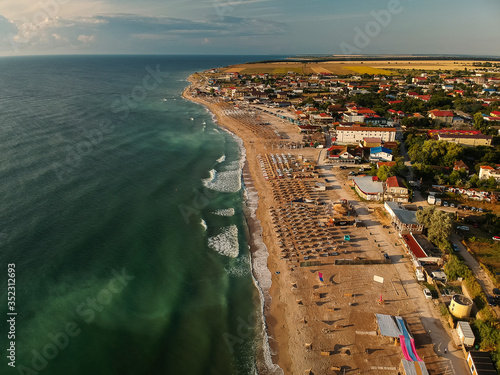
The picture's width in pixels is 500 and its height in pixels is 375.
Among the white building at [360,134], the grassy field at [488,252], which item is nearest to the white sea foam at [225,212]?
the grassy field at [488,252]

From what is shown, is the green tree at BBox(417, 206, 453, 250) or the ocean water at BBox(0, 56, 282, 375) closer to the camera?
the ocean water at BBox(0, 56, 282, 375)

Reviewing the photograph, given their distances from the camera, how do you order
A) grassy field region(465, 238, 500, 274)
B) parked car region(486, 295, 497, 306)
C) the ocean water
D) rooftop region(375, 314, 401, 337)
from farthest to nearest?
grassy field region(465, 238, 500, 274), parked car region(486, 295, 497, 306), the ocean water, rooftop region(375, 314, 401, 337)

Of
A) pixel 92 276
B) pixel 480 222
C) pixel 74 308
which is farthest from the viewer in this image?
pixel 480 222

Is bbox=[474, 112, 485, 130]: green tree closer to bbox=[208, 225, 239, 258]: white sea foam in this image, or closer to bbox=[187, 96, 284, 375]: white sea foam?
bbox=[187, 96, 284, 375]: white sea foam

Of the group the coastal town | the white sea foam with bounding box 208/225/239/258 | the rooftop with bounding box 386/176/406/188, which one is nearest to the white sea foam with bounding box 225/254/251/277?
the white sea foam with bounding box 208/225/239/258

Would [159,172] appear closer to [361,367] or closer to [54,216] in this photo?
[54,216]

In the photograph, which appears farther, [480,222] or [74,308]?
[480,222]

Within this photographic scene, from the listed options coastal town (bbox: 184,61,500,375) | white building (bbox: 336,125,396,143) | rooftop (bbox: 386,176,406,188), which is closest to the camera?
coastal town (bbox: 184,61,500,375)

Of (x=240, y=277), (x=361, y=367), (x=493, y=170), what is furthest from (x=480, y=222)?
(x=240, y=277)
